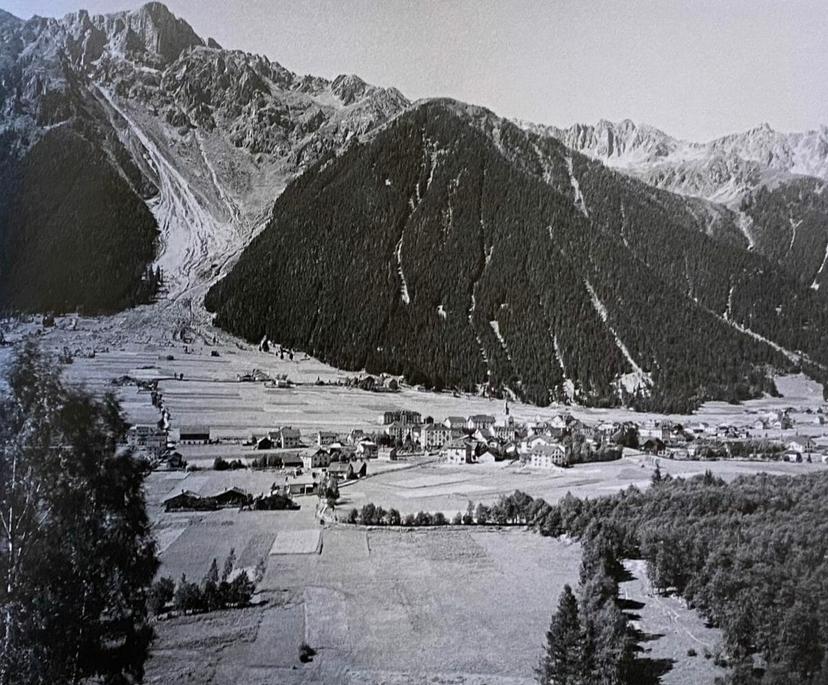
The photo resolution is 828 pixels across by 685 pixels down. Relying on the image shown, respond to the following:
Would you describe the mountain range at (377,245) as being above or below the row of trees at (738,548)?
above

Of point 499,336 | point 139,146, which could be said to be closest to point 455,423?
point 499,336

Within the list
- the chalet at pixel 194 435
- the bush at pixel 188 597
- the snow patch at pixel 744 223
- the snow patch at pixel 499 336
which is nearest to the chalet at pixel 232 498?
the chalet at pixel 194 435

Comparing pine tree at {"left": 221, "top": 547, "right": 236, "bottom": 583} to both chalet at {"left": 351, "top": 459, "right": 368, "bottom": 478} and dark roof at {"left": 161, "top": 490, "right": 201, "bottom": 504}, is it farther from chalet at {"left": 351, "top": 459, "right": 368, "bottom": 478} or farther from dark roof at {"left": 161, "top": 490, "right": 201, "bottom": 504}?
chalet at {"left": 351, "top": 459, "right": 368, "bottom": 478}

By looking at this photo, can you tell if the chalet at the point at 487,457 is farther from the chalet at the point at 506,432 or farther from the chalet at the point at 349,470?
the chalet at the point at 349,470

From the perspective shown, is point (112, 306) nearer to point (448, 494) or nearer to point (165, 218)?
point (448, 494)

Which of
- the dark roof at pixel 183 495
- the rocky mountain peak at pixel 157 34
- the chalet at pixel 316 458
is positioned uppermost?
the rocky mountain peak at pixel 157 34

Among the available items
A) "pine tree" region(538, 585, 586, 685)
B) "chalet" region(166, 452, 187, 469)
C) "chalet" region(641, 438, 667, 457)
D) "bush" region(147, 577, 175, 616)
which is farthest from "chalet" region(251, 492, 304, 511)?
"chalet" region(641, 438, 667, 457)

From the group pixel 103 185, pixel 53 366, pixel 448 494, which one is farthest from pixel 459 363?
pixel 103 185
